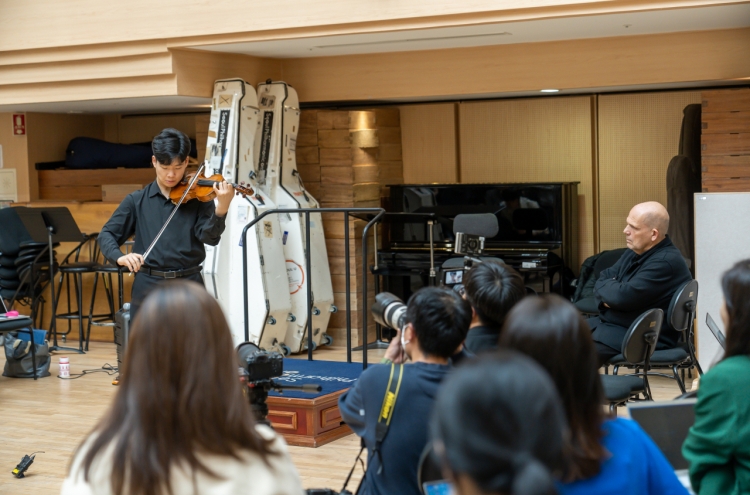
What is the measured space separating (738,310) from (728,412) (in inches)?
8.8

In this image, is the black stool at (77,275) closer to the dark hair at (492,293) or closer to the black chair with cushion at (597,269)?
the black chair with cushion at (597,269)

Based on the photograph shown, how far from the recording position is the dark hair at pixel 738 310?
6.73 ft

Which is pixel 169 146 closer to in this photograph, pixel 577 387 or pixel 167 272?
pixel 167 272

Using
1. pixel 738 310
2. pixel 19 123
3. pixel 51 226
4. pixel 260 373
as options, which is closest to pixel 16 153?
pixel 19 123

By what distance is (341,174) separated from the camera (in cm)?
774

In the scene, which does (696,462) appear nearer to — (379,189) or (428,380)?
(428,380)

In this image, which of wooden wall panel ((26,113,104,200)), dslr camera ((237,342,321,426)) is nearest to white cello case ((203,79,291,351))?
wooden wall panel ((26,113,104,200))

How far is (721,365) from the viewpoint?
2.05 m

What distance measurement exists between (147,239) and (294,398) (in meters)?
1.15

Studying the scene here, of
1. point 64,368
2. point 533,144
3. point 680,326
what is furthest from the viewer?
point 533,144

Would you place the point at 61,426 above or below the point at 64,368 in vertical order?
below

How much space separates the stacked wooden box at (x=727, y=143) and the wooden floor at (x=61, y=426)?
4.61 feet

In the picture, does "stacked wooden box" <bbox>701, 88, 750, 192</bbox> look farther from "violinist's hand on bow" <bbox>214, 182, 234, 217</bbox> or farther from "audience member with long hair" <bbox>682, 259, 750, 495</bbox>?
"audience member with long hair" <bbox>682, 259, 750, 495</bbox>

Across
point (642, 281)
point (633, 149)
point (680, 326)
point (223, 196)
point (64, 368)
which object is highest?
point (633, 149)
